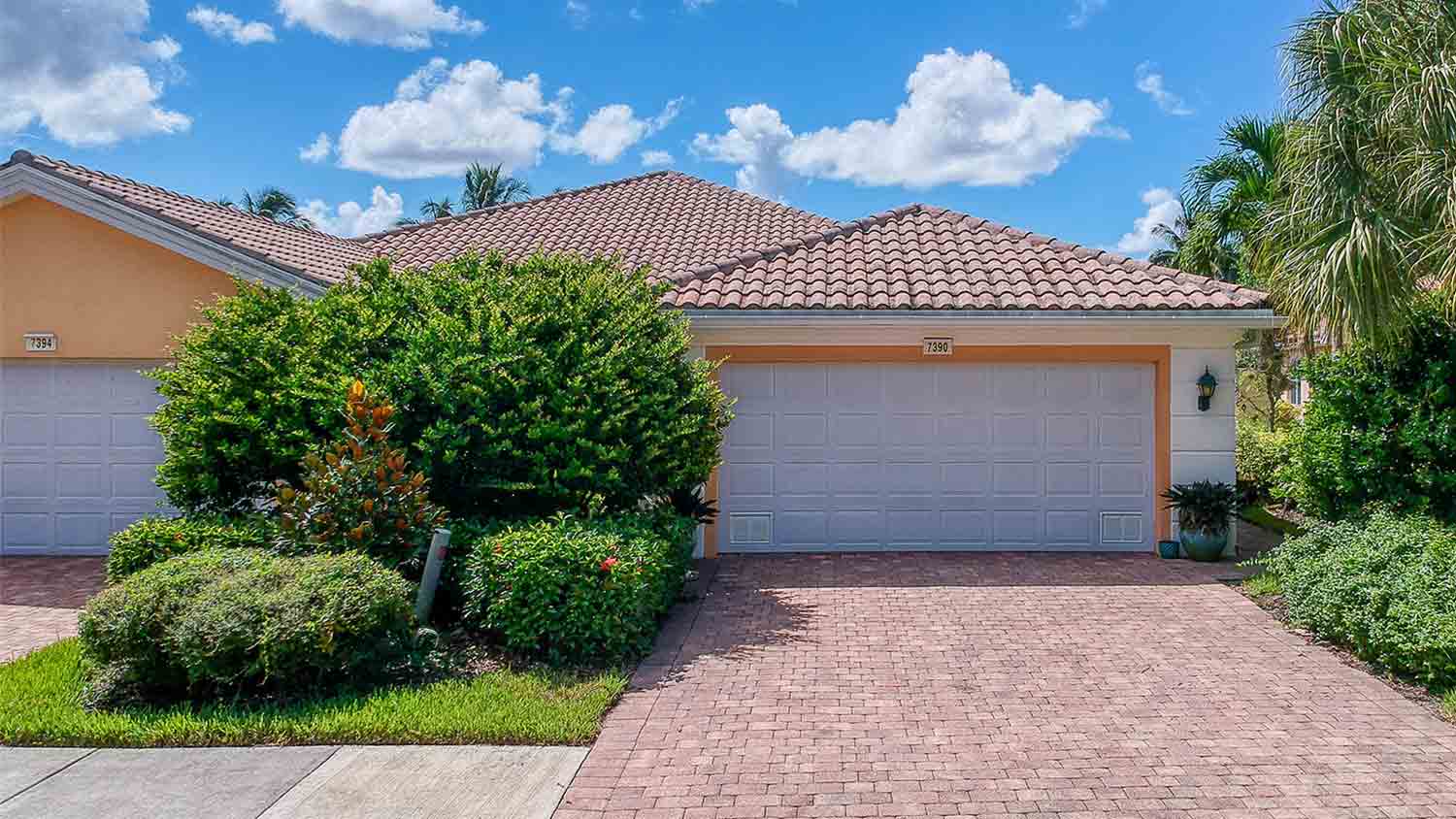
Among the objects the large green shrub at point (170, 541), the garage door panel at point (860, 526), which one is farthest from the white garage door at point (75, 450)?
the garage door panel at point (860, 526)

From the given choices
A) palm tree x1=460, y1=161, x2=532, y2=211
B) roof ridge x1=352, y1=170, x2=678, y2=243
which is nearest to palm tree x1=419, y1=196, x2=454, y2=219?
palm tree x1=460, y1=161, x2=532, y2=211

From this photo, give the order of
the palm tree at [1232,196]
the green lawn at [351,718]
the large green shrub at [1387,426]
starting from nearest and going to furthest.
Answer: the green lawn at [351,718] → the large green shrub at [1387,426] → the palm tree at [1232,196]

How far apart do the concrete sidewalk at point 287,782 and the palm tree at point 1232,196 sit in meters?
12.9

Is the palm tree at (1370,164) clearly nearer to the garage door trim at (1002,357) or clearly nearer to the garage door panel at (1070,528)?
the garage door trim at (1002,357)

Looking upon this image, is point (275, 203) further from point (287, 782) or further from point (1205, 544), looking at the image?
point (287, 782)

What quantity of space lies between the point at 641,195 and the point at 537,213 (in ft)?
7.43

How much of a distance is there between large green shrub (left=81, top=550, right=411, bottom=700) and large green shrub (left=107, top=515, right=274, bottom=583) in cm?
110

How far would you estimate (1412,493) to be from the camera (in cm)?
869

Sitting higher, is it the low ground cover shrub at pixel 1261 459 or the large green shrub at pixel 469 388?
the large green shrub at pixel 469 388

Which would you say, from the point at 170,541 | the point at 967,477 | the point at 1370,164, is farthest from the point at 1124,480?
the point at 170,541

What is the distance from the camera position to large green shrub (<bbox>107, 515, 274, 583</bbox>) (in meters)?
7.55

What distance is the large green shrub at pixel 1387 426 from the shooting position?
844 centimetres

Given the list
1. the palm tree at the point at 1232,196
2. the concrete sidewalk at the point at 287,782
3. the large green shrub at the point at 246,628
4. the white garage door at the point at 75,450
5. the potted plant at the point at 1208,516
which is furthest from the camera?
the palm tree at the point at 1232,196

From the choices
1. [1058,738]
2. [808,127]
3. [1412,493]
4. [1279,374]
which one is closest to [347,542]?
[1058,738]
